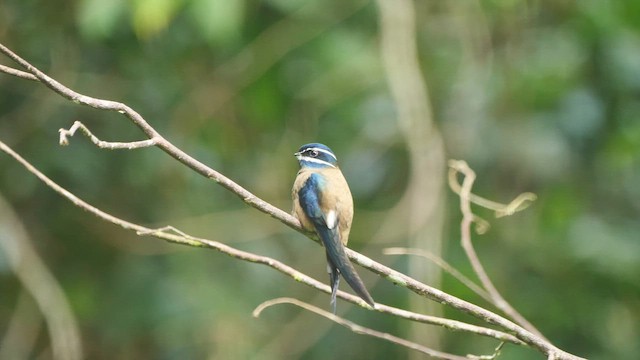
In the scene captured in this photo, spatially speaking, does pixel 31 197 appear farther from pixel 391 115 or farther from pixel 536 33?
pixel 536 33

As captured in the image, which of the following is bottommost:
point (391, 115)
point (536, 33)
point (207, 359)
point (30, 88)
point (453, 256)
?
point (207, 359)

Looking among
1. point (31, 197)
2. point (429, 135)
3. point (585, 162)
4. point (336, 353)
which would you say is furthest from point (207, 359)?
point (585, 162)

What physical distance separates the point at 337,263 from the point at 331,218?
373mm

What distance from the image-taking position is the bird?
10.4 ft

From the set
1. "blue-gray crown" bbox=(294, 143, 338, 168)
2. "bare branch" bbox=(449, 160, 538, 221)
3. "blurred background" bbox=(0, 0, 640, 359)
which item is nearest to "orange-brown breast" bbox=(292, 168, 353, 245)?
"blue-gray crown" bbox=(294, 143, 338, 168)

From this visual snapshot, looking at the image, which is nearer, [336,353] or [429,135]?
[429,135]

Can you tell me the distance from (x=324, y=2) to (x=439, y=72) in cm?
90

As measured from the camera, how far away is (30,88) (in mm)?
6430

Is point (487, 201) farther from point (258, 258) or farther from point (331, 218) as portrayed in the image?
point (258, 258)

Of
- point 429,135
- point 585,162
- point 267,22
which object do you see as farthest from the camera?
point 585,162

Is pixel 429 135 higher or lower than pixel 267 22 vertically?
lower

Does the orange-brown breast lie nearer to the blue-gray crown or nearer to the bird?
the bird

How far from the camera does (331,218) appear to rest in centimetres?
348

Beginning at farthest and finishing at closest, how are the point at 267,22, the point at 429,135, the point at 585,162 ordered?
the point at 585,162
the point at 267,22
the point at 429,135
